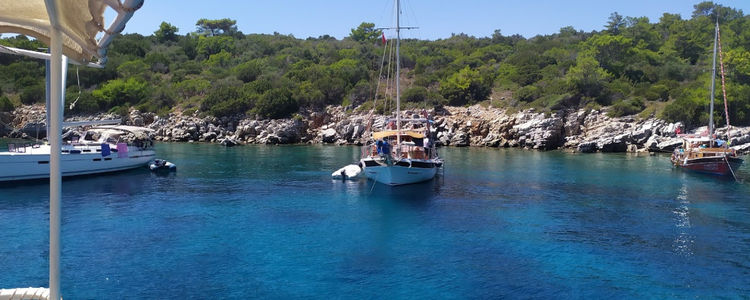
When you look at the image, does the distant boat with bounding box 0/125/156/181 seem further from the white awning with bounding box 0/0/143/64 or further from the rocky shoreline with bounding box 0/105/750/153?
the white awning with bounding box 0/0/143/64

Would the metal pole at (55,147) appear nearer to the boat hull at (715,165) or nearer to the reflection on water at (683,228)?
the reflection on water at (683,228)

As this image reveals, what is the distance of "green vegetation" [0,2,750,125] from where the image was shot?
71812 mm

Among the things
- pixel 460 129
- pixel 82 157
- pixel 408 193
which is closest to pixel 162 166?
pixel 82 157

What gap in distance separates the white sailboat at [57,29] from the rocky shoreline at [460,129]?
5765 cm

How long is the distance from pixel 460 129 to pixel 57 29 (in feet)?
228

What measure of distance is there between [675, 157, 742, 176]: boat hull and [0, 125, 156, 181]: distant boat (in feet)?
149

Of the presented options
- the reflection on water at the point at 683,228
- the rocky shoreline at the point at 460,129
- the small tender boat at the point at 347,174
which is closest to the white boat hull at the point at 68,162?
the small tender boat at the point at 347,174

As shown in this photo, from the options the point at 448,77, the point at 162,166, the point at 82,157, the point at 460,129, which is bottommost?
the point at 162,166

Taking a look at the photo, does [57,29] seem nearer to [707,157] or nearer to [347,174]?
[347,174]

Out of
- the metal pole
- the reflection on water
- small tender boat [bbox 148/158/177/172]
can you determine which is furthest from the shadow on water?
the metal pole

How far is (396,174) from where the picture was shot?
116 ft

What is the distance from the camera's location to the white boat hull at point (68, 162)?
3503 cm

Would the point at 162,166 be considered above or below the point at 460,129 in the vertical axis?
below

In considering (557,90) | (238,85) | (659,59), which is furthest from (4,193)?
(659,59)
